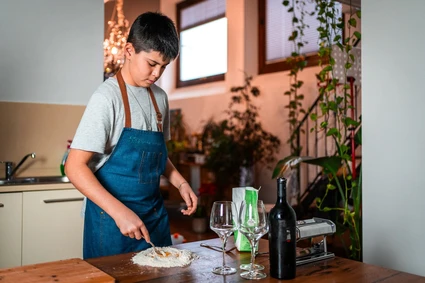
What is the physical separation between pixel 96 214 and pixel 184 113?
21.3 feet

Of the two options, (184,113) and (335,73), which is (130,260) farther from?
(184,113)

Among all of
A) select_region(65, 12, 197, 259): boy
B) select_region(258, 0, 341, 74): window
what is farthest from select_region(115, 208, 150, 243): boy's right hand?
select_region(258, 0, 341, 74): window

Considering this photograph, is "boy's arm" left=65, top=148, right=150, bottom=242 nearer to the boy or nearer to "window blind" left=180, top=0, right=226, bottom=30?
the boy

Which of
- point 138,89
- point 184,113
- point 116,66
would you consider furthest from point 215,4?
point 138,89

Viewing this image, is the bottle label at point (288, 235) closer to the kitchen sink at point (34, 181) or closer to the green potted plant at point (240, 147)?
the kitchen sink at point (34, 181)

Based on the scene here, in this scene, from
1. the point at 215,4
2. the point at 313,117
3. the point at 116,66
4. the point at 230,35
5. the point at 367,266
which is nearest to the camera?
the point at 367,266

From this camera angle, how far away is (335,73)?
3.52m

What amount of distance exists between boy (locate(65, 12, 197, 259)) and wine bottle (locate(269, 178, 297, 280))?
0.59m

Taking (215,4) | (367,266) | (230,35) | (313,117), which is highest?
(215,4)

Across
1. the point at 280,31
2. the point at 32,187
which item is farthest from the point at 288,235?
the point at 280,31

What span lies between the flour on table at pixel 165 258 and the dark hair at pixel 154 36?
735 mm

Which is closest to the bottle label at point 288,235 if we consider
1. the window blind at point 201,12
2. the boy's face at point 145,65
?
the boy's face at point 145,65

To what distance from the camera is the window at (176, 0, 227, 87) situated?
759 cm

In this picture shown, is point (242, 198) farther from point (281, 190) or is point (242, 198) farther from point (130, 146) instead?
point (130, 146)
